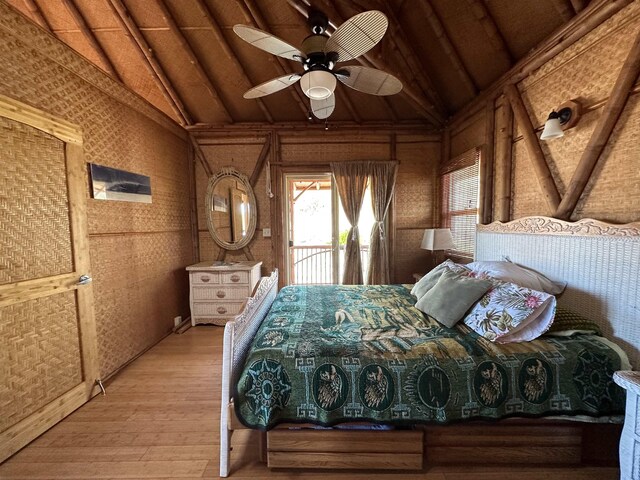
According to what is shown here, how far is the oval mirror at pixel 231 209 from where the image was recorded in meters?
4.05

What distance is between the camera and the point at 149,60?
329cm

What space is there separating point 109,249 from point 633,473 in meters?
3.82

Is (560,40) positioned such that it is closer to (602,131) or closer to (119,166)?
(602,131)

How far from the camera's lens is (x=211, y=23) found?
116 inches

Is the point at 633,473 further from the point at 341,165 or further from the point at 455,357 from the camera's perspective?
the point at 341,165

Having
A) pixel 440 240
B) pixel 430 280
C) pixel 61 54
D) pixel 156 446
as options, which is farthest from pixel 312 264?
pixel 61 54

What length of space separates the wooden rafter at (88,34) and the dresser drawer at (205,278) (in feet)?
7.97

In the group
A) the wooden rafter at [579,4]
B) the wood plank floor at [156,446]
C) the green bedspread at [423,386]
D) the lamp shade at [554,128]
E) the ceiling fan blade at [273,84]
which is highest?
the wooden rafter at [579,4]

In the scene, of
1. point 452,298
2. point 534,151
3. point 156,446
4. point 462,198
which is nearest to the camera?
point 156,446

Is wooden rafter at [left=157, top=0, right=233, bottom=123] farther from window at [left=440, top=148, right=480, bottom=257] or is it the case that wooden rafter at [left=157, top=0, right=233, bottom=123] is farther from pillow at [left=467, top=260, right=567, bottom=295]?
pillow at [left=467, top=260, right=567, bottom=295]

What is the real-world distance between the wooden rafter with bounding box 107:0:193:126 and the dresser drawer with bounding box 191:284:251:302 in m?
2.60

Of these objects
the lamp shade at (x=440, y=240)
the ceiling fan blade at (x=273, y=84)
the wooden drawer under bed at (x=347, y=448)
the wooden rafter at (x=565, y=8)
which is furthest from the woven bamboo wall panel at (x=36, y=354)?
the wooden rafter at (x=565, y=8)

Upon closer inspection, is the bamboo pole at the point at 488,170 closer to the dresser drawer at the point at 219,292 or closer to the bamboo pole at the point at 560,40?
the bamboo pole at the point at 560,40

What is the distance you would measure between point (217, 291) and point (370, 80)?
3.10 meters
